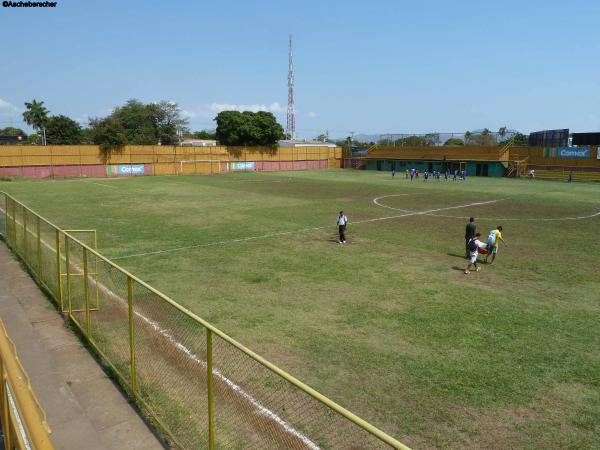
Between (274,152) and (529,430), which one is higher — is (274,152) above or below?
above

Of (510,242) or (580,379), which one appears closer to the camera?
(580,379)

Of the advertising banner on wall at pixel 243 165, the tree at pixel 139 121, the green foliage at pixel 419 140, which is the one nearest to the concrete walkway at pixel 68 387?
the advertising banner on wall at pixel 243 165

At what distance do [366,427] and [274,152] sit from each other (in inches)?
2881

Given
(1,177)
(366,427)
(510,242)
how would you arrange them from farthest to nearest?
1. (1,177)
2. (510,242)
3. (366,427)

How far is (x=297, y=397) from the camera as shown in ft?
26.2

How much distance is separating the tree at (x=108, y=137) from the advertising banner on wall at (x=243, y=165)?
1599 centimetres

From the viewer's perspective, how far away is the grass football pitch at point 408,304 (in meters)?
7.62

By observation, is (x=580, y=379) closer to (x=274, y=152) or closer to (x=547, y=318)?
(x=547, y=318)

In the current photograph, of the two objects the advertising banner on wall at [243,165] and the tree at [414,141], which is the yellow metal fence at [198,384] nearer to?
the advertising banner on wall at [243,165]

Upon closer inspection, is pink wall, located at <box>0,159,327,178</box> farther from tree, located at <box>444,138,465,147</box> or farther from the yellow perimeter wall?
tree, located at <box>444,138,465,147</box>

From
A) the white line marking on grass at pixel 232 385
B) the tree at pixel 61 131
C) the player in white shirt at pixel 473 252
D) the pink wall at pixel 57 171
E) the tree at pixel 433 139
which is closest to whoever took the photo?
the white line marking on grass at pixel 232 385

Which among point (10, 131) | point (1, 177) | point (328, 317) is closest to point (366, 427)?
point (328, 317)

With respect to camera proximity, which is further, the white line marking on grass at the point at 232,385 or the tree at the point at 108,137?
the tree at the point at 108,137

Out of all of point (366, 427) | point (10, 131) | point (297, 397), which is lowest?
point (297, 397)
